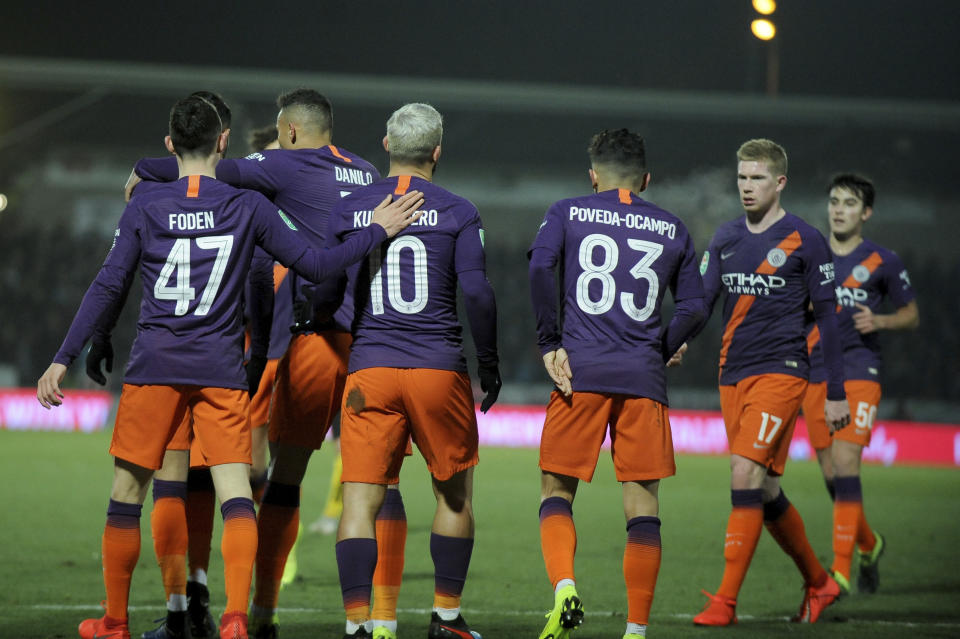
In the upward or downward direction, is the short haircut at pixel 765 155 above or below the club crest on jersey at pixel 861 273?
above

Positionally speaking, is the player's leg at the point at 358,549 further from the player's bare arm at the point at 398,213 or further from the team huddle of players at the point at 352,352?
the player's bare arm at the point at 398,213

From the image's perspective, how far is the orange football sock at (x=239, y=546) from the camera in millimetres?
4008

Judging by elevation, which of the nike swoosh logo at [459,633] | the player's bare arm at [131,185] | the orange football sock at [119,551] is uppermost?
the player's bare arm at [131,185]

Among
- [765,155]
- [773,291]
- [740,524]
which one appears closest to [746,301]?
[773,291]

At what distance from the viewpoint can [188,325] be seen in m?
4.13

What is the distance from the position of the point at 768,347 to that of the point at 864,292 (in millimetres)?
1997

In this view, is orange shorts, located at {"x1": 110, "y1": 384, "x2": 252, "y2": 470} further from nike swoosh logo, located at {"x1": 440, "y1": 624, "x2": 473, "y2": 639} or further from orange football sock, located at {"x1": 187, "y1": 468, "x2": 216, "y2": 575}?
nike swoosh logo, located at {"x1": 440, "y1": 624, "x2": 473, "y2": 639}

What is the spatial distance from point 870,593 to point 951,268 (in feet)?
65.1

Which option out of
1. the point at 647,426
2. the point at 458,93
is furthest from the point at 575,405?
the point at 458,93

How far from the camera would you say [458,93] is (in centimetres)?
2577

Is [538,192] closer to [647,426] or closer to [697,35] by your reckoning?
[697,35]

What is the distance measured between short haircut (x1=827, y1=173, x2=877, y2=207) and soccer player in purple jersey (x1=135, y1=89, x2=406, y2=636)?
3.74 meters

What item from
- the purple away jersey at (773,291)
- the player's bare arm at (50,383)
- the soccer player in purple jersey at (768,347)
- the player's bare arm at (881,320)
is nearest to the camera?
the player's bare arm at (50,383)

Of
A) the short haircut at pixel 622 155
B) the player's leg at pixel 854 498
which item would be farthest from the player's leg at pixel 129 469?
the player's leg at pixel 854 498
